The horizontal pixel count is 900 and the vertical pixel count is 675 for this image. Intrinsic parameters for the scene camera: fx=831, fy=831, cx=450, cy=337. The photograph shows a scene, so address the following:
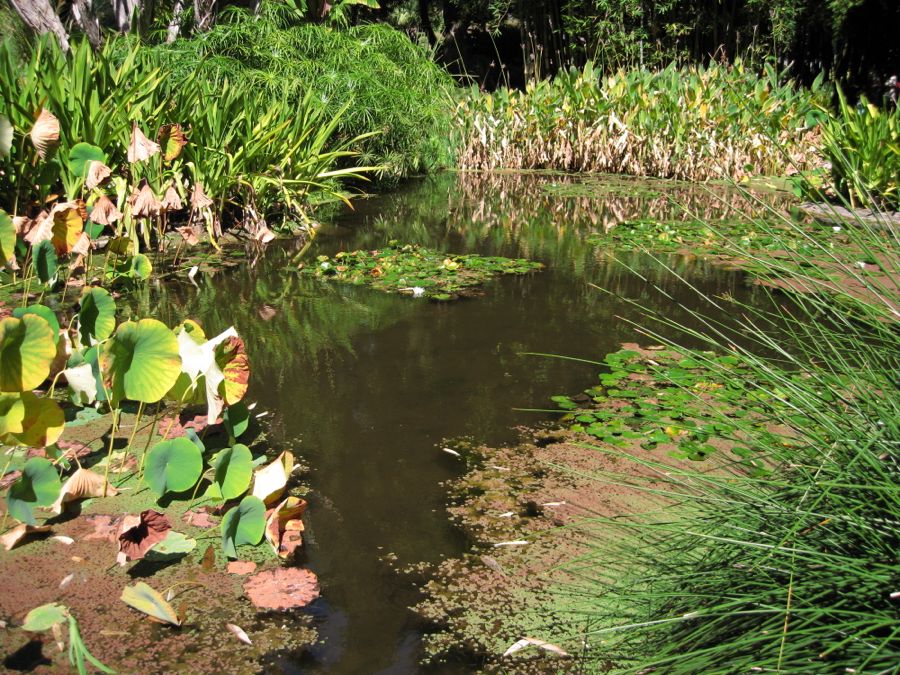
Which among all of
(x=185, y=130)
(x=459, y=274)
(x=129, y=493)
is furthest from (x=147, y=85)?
(x=129, y=493)

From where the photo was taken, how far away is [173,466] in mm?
2742

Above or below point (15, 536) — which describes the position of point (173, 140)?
above

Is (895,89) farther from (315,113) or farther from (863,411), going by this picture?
(863,411)

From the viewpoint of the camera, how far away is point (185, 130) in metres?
6.81

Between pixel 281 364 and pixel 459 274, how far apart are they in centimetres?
236

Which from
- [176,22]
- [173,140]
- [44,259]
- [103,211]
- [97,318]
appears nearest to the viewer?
[97,318]

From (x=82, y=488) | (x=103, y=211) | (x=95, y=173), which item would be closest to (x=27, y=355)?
(x=82, y=488)

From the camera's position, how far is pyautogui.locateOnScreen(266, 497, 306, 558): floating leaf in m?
2.62

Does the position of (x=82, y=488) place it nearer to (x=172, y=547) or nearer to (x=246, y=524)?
(x=172, y=547)

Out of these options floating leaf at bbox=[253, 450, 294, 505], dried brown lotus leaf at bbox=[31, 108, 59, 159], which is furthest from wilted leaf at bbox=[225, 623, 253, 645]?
dried brown lotus leaf at bbox=[31, 108, 59, 159]

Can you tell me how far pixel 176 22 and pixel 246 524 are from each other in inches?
410

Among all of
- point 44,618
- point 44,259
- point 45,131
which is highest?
point 45,131

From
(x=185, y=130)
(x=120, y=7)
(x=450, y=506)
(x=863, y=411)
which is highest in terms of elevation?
(x=120, y=7)

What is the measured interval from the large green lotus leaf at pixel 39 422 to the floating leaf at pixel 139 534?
447 mm
